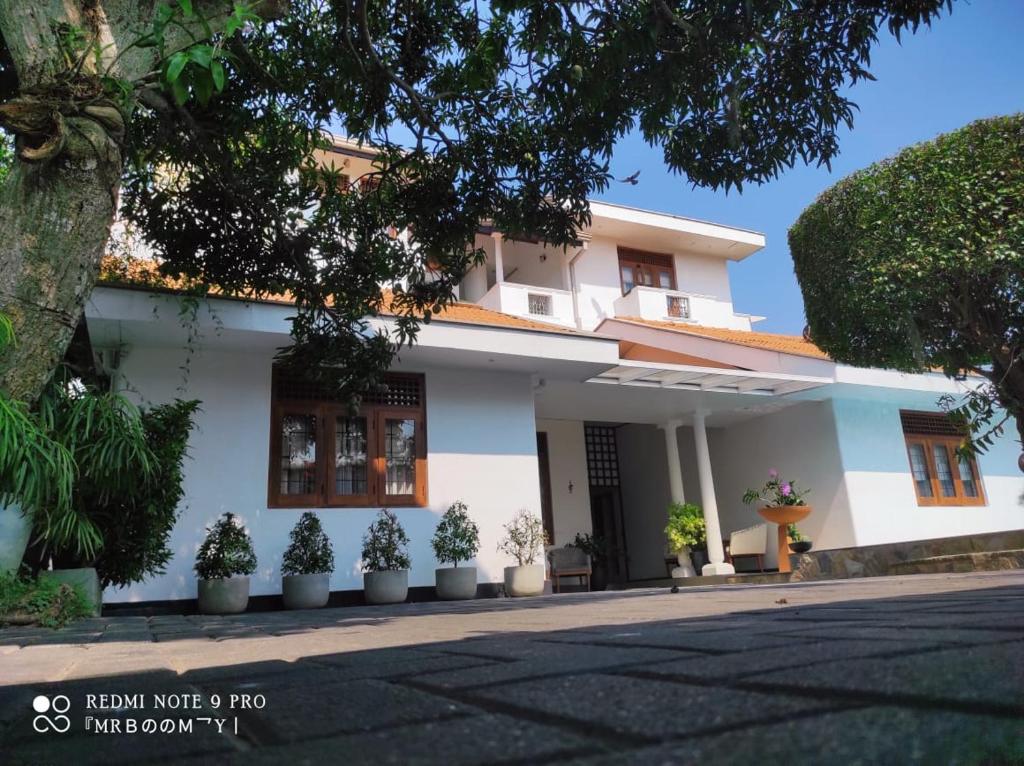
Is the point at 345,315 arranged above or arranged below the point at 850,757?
above

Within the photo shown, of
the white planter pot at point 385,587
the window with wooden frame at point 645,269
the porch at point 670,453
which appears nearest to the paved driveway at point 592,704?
the white planter pot at point 385,587

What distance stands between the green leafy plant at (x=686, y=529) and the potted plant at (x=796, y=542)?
1358mm

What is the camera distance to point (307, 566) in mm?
7824

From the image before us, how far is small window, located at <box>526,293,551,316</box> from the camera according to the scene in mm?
14195

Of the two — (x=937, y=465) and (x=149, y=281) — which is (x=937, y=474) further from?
(x=149, y=281)

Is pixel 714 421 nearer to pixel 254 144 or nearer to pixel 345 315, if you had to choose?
pixel 345 315

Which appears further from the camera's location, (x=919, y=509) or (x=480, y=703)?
(x=919, y=509)

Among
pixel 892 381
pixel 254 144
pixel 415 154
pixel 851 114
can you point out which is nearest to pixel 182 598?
A: pixel 254 144

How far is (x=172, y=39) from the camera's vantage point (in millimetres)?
4074

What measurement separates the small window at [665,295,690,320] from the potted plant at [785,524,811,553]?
5.09m

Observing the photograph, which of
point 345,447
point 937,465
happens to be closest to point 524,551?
point 345,447

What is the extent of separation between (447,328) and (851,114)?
210 inches

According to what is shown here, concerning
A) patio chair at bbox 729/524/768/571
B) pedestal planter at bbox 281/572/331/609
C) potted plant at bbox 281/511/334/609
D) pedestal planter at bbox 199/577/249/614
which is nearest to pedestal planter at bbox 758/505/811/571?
patio chair at bbox 729/524/768/571

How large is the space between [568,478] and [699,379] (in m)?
4.07
